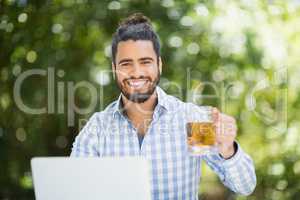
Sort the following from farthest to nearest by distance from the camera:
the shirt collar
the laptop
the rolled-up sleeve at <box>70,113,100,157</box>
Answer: the shirt collar < the rolled-up sleeve at <box>70,113,100,157</box> < the laptop

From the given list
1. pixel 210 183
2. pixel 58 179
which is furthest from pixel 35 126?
pixel 58 179

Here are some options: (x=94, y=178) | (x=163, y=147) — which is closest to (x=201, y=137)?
(x=163, y=147)

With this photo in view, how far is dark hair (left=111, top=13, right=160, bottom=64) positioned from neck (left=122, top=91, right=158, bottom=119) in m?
0.26

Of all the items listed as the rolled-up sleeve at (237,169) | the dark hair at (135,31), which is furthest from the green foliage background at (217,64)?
the rolled-up sleeve at (237,169)

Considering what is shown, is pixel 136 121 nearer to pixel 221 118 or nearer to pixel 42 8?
pixel 221 118

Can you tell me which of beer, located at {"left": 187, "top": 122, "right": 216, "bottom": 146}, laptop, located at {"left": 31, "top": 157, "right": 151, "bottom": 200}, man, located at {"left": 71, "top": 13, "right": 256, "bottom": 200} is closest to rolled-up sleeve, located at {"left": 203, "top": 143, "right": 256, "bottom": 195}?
man, located at {"left": 71, "top": 13, "right": 256, "bottom": 200}

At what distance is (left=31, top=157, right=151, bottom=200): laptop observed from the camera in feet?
5.89

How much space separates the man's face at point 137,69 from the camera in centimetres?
310

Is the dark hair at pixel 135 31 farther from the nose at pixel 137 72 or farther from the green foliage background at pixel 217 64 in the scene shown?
the nose at pixel 137 72

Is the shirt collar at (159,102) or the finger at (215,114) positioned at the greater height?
the shirt collar at (159,102)

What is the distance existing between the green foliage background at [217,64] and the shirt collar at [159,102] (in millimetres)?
48

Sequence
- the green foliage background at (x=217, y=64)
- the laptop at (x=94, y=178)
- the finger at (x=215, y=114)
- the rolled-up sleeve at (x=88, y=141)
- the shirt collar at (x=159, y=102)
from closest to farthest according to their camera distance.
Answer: the laptop at (x=94, y=178), the finger at (x=215, y=114), the rolled-up sleeve at (x=88, y=141), the shirt collar at (x=159, y=102), the green foliage background at (x=217, y=64)

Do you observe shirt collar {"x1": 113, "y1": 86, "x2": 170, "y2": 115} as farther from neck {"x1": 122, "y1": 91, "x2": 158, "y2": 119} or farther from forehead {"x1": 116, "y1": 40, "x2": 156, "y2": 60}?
forehead {"x1": 116, "y1": 40, "x2": 156, "y2": 60}

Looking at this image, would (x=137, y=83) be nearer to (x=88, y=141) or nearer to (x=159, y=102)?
(x=159, y=102)
